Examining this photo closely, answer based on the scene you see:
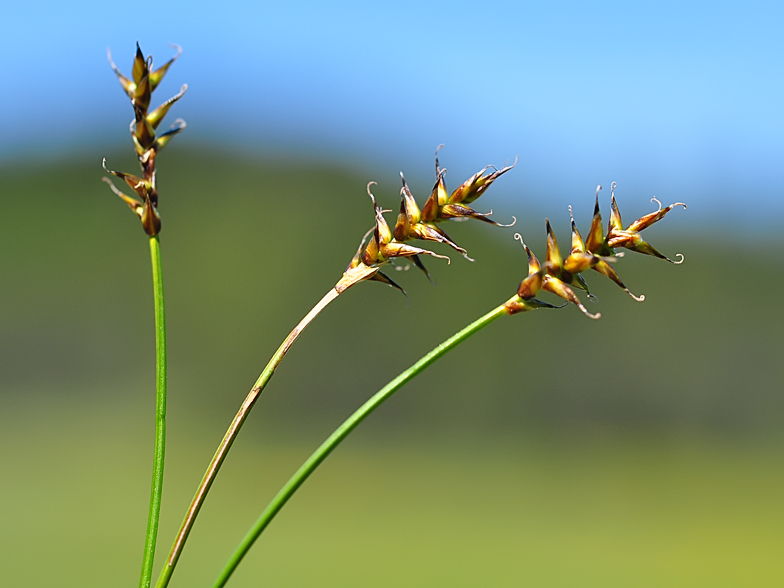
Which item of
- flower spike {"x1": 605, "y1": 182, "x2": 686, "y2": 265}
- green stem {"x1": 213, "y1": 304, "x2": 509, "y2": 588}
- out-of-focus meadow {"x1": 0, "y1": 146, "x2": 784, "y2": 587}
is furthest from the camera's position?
out-of-focus meadow {"x1": 0, "y1": 146, "x2": 784, "y2": 587}

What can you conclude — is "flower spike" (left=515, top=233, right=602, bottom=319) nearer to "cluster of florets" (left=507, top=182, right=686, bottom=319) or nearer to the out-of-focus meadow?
"cluster of florets" (left=507, top=182, right=686, bottom=319)

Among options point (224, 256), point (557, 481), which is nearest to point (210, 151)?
point (224, 256)

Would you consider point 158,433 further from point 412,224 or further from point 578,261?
point 578,261

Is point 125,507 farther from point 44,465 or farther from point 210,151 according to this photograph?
point 210,151

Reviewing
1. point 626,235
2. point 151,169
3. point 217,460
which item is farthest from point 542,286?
point 151,169

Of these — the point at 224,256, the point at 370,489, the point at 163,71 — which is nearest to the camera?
the point at 163,71

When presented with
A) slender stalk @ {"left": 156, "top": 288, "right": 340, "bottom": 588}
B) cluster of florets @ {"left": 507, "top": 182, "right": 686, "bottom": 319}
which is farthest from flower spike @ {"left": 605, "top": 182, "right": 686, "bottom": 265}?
slender stalk @ {"left": 156, "top": 288, "right": 340, "bottom": 588}

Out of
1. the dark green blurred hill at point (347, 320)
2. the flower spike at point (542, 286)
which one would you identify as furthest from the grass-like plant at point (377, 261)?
the dark green blurred hill at point (347, 320)
